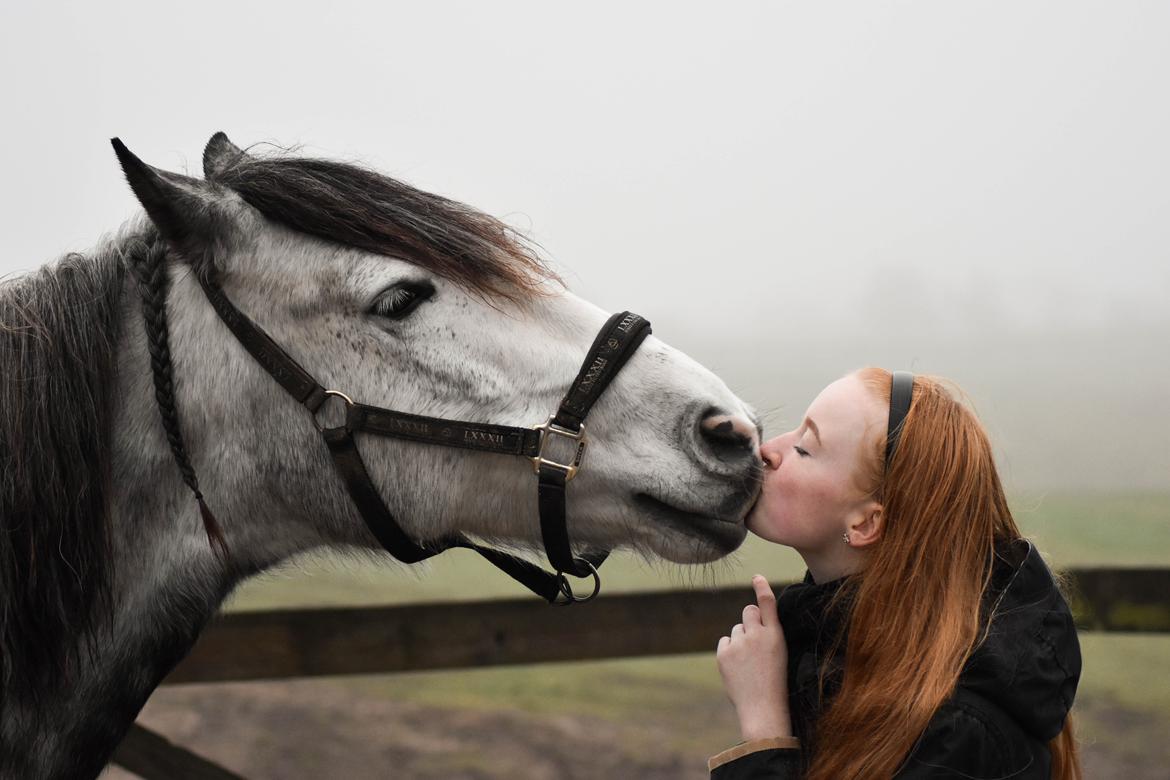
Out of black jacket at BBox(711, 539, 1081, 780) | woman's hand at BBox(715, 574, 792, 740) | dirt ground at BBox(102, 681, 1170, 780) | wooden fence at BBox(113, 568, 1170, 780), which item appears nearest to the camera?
black jacket at BBox(711, 539, 1081, 780)

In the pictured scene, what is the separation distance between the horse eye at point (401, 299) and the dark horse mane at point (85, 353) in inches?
2.0

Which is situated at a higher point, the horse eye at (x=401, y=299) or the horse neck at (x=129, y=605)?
the horse eye at (x=401, y=299)

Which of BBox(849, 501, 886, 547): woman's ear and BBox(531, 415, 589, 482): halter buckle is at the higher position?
BBox(531, 415, 589, 482): halter buckle

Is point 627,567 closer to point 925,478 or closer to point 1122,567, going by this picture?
point 1122,567

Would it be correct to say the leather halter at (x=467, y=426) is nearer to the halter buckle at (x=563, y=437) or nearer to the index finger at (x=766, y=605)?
the halter buckle at (x=563, y=437)

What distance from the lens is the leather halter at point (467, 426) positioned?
1.57 m

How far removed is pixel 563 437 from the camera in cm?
157

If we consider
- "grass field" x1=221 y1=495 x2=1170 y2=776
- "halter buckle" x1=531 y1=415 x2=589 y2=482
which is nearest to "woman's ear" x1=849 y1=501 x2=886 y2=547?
"halter buckle" x1=531 y1=415 x2=589 y2=482

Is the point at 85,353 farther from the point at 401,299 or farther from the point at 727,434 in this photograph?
the point at 727,434

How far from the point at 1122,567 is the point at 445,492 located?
2.78m

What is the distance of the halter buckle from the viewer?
1562 mm

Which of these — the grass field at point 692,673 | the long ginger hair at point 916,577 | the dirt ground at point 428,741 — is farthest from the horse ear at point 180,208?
the dirt ground at point 428,741

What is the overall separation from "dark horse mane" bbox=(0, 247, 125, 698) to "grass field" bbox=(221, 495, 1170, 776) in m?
2.65

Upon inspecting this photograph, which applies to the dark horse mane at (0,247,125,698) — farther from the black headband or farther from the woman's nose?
the black headband
